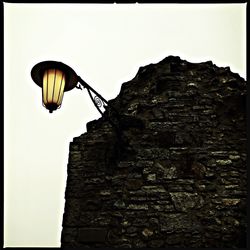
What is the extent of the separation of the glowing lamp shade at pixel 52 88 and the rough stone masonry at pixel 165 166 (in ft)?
2.50

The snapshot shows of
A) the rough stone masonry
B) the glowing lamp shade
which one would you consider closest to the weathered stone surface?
the rough stone masonry

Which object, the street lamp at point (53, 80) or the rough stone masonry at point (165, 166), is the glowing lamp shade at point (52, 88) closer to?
the street lamp at point (53, 80)

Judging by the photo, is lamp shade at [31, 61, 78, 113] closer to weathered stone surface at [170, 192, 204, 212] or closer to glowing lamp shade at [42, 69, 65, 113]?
glowing lamp shade at [42, 69, 65, 113]

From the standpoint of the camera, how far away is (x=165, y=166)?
3746 millimetres

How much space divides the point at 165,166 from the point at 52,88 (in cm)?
152

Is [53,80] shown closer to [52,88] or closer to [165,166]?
[52,88]

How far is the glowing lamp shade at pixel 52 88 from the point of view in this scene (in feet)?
10.6

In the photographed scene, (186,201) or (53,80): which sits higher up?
(53,80)

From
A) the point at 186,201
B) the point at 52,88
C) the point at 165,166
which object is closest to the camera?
the point at 52,88

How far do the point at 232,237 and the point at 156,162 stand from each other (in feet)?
3.65

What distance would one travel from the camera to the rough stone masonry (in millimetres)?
3369

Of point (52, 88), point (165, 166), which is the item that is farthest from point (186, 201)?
point (52, 88)

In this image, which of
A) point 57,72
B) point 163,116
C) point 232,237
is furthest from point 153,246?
point 57,72

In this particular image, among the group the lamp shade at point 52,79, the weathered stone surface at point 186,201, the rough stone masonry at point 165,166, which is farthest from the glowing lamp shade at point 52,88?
the weathered stone surface at point 186,201
